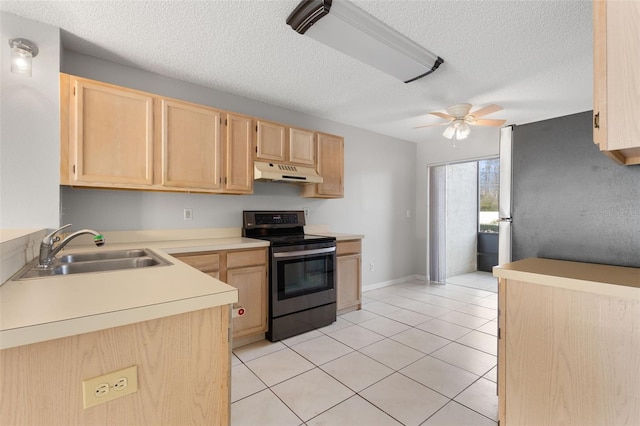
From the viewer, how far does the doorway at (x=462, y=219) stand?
4.99m

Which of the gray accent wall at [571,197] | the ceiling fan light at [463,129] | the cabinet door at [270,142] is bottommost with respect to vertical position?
the gray accent wall at [571,197]

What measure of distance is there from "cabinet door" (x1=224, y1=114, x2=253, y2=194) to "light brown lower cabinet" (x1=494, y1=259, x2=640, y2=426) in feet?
7.50

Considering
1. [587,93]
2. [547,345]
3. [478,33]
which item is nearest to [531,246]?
[547,345]

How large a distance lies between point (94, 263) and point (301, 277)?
5.75 ft

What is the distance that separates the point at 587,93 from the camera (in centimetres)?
311

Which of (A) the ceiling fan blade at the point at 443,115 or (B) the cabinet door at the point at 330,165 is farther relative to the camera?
(B) the cabinet door at the point at 330,165

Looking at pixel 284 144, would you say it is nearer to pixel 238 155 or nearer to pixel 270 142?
pixel 270 142

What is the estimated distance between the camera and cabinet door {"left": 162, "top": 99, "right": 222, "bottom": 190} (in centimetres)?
247

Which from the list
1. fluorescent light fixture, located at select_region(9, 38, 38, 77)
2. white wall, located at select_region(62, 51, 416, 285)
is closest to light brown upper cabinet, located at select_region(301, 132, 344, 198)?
white wall, located at select_region(62, 51, 416, 285)

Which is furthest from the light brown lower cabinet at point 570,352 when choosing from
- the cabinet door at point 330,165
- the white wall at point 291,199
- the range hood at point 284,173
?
the white wall at point 291,199

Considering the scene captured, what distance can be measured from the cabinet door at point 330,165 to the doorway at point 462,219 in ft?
7.01

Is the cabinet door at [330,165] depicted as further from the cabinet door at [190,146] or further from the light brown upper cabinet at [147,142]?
the cabinet door at [190,146]

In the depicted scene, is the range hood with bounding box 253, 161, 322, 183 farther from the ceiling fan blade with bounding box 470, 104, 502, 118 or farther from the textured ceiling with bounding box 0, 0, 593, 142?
the ceiling fan blade with bounding box 470, 104, 502, 118

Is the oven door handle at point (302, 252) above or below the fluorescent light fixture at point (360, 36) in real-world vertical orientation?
below
